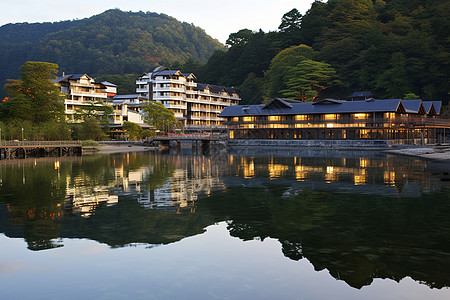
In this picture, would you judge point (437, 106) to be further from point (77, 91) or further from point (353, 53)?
point (77, 91)

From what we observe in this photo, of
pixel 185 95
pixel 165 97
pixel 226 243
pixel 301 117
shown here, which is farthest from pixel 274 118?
pixel 226 243

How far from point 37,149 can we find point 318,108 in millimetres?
56551

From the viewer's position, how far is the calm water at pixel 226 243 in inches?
401

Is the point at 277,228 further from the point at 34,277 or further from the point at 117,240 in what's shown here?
the point at 34,277

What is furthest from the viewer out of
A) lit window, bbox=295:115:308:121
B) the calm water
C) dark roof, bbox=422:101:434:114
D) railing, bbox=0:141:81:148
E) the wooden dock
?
lit window, bbox=295:115:308:121

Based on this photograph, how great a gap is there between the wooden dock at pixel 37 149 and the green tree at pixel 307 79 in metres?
65.9

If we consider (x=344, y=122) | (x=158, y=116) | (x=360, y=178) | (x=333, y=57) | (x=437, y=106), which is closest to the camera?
(x=360, y=178)

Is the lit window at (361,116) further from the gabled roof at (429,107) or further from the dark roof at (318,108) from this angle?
the gabled roof at (429,107)

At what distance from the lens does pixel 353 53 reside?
11938cm

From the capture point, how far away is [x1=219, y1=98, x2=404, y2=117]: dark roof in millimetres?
81000

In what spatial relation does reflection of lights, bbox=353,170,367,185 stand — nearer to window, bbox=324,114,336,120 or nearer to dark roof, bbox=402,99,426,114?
window, bbox=324,114,336,120

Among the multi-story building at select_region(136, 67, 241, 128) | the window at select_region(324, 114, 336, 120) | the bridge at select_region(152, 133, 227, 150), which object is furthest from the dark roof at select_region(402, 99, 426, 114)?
the multi-story building at select_region(136, 67, 241, 128)

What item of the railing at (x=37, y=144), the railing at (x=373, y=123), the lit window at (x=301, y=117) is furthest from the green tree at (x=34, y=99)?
the lit window at (x=301, y=117)

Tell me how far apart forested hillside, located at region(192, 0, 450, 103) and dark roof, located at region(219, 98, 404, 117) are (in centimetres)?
2272
